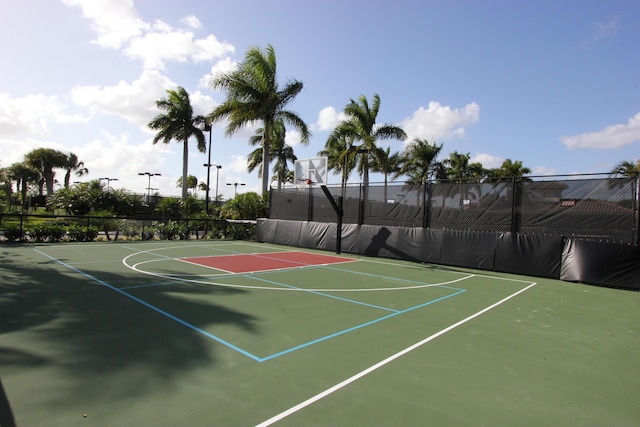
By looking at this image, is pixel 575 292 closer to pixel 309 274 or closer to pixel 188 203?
pixel 309 274

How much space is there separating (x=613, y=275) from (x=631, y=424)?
820 centimetres

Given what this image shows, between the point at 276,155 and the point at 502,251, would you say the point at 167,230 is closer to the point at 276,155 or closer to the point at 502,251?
the point at 502,251

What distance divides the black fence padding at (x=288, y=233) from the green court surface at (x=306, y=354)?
959 cm

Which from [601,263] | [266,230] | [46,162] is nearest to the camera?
[601,263]

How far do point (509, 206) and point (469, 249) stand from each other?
188 cm

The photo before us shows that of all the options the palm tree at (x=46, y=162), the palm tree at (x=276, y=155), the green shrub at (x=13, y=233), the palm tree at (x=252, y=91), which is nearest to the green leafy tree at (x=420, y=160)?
the palm tree at (x=276, y=155)

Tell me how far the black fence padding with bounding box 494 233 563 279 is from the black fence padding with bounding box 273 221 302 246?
30.8 ft

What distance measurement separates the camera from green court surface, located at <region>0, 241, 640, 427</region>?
294 cm

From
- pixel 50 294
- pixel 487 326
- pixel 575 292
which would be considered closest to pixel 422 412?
pixel 487 326

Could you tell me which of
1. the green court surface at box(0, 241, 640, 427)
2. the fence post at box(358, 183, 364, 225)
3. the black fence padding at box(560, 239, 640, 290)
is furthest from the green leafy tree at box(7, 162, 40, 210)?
the black fence padding at box(560, 239, 640, 290)

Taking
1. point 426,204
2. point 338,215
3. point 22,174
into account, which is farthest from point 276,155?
point 22,174

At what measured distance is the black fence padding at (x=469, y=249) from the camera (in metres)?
11.6

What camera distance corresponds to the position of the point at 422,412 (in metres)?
2.96

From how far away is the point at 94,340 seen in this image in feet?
14.1
